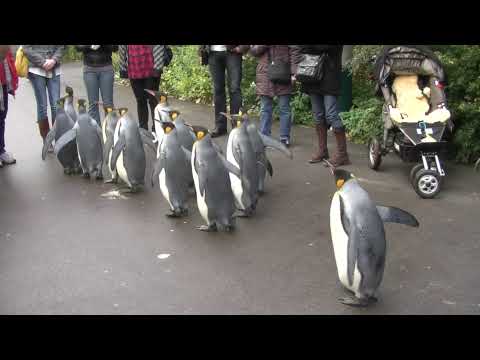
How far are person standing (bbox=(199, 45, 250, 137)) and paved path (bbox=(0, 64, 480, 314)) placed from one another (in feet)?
4.92

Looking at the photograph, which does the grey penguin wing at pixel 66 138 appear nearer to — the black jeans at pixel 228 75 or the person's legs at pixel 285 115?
the black jeans at pixel 228 75

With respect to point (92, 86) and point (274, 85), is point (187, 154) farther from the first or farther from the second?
point (92, 86)

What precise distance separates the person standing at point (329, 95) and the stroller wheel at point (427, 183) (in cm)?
113

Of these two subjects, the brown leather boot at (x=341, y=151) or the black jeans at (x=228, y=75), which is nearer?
the brown leather boot at (x=341, y=151)

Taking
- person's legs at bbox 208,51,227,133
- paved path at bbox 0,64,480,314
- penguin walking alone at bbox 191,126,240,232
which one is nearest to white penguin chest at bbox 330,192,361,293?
paved path at bbox 0,64,480,314

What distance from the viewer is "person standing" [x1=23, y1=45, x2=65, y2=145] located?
265 inches

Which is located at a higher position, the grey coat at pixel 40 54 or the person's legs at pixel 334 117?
the grey coat at pixel 40 54

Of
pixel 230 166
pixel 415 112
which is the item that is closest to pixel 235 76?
pixel 415 112

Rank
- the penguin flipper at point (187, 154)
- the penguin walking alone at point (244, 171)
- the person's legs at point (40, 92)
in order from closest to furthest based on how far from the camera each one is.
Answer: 1. the penguin walking alone at point (244, 171)
2. the penguin flipper at point (187, 154)
3. the person's legs at point (40, 92)

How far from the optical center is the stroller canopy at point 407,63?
5.78 meters

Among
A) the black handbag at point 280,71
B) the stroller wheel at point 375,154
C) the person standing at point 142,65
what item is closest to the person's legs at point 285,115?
the black handbag at point 280,71

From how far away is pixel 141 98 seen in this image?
7445 millimetres

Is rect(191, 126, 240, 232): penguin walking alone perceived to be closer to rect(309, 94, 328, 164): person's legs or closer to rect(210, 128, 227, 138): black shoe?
rect(309, 94, 328, 164): person's legs

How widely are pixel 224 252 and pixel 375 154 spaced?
7.91 feet
